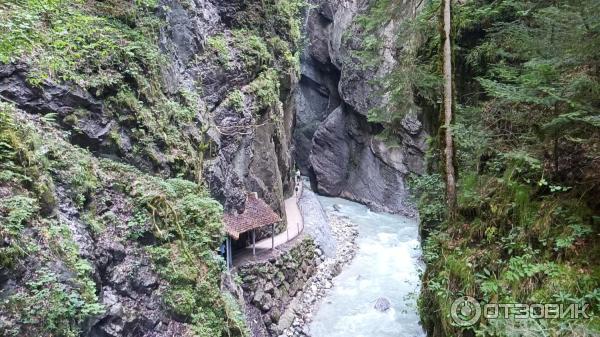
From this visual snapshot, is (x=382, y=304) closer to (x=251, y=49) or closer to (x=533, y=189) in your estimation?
(x=533, y=189)

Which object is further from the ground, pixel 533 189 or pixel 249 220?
pixel 533 189

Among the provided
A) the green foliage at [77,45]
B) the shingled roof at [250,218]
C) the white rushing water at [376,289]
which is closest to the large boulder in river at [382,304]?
the white rushing water at [376,289]

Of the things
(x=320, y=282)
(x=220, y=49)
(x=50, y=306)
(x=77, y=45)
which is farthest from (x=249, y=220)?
(x=50, y=306)

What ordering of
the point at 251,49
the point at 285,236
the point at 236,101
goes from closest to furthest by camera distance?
the point at 236,101 → the point at 251,49 → the point at 285,236

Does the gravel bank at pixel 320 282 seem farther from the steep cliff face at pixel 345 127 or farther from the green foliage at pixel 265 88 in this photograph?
the green foliage at pixel 265 88

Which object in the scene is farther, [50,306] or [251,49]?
[251,49]
